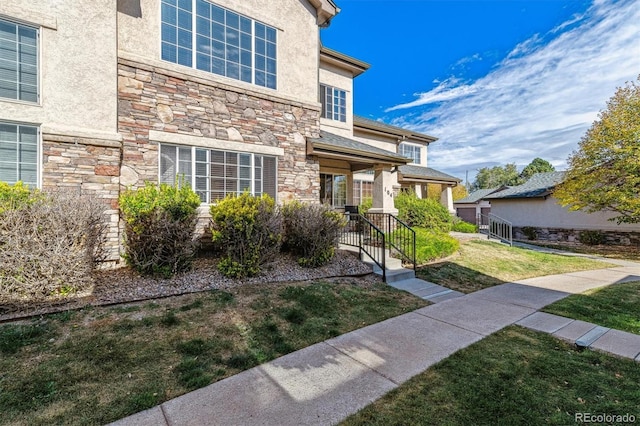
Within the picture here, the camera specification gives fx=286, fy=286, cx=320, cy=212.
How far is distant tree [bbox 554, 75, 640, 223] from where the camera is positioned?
40.3ft

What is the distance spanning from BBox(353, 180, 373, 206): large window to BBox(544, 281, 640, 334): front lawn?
1019 cm

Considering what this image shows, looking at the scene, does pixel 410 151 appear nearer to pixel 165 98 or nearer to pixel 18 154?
pixel 165 98

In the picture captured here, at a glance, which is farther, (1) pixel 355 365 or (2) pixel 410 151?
(2) pixel 410 151

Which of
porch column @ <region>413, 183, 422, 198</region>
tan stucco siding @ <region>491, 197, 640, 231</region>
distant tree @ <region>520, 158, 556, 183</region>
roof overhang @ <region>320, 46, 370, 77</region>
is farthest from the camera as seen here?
distant tree @ <region>520, 158, 556, 183</region>

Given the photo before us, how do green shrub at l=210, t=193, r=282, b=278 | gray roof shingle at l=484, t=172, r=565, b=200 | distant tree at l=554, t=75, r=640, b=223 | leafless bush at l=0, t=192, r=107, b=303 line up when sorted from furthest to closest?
gray roof shingle at l=484, t=172, r=565, b=200 → distant tree at l=554, t=75, r=640, b=223 → green shrub at l=210, t=193, r=282, b=278 → leafless bush at l=0, t=192, r=107, b=303

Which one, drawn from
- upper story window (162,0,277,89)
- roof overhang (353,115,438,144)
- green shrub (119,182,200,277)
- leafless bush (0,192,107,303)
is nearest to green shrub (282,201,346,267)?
green shrub (119,182,200,277)

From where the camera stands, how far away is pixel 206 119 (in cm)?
780

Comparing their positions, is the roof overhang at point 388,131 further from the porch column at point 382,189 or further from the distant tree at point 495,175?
the distant tree at point 495,175

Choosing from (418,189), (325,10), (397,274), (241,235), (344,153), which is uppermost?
(325,10)

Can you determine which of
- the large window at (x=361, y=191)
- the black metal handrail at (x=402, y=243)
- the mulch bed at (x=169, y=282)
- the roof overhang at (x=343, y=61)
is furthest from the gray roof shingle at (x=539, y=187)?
the mulch bed at (x=169, y=282)

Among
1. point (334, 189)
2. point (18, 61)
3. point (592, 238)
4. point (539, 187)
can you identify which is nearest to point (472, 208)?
point (539, 187)

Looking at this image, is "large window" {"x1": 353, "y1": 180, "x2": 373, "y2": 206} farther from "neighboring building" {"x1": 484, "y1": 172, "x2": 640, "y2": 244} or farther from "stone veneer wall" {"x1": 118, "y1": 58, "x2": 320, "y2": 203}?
"neighboring building" {"x1": 484, "y1": 172, "x2": 640, "y2": 244}

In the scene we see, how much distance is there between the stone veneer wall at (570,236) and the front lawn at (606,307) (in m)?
11.7

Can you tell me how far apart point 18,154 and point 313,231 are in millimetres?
6315
